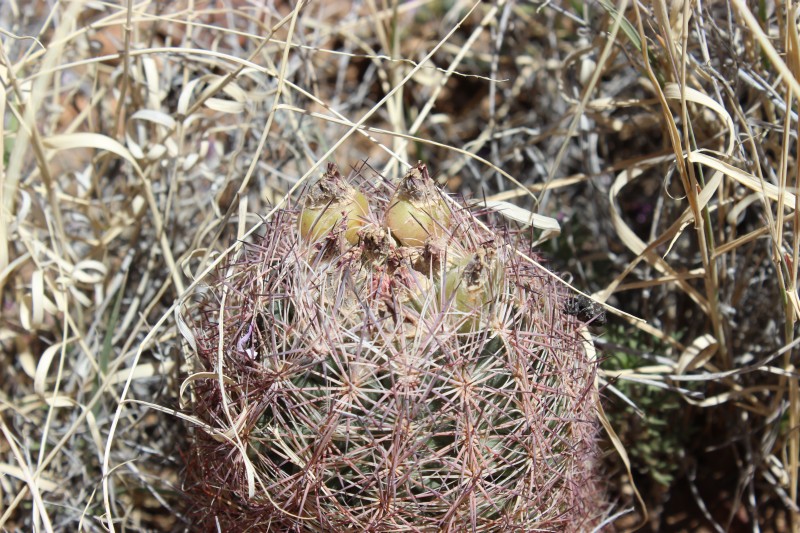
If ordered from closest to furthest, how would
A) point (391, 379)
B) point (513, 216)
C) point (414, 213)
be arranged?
point (391, 379)
point (414, 213)
point (513, 216)

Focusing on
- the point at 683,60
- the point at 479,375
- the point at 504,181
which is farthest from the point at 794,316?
the point at 504,181

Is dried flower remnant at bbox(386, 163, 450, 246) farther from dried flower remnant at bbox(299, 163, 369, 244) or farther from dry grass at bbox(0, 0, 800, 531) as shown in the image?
dry grass at bbox(0, 0, 800, 531)

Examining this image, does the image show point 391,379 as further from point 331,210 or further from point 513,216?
point 513,216

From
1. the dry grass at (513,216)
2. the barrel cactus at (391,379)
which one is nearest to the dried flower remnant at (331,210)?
the barrel cactus at (391,379)

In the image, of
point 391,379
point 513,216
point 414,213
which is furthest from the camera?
point 513,216

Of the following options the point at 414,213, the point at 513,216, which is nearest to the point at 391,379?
the point at 414,213

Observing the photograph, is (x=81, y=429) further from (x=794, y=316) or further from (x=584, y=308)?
(x=794, y=316)
